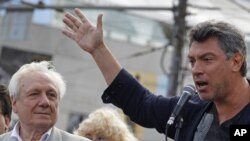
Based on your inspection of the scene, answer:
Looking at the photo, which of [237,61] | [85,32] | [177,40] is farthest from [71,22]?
[177,40]

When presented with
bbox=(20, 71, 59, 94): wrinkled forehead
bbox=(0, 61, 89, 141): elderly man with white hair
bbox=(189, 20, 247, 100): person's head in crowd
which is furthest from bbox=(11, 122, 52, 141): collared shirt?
bbox=(189, 20, 247, 100): person's head in crowd

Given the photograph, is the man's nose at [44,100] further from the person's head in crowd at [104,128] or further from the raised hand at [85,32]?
the person's head in crowd at [104,128]

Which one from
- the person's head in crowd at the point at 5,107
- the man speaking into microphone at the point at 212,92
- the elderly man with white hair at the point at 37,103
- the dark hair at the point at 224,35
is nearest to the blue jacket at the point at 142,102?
the man speaking into microphone at the point at 212,92

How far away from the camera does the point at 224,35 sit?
3.48 m

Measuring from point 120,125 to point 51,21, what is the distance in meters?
16.5

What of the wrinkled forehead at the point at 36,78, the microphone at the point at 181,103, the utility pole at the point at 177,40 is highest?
the microphone at the point at 181,103

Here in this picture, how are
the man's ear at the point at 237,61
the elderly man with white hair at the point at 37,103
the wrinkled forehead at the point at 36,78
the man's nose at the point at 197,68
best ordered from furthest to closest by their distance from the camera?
the wrinkled forehead at the point at 36,78 < the elderly man with white hair at the point at 37,103 < the man's ear at the point at 237,61 < the man's nose at the point at 197,68

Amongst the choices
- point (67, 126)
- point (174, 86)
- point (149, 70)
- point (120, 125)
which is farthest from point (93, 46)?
point (149, 70)

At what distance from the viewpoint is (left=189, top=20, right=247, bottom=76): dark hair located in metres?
3.46

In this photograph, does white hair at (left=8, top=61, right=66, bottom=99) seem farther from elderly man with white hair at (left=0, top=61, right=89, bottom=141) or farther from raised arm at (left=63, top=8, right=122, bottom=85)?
raised arm at (left=63, top=8, right=122, bottom=85)

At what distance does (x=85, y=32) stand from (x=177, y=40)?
7397 millimetres

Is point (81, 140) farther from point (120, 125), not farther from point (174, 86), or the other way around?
point (174, 86)

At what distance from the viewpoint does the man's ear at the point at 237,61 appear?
345 cm

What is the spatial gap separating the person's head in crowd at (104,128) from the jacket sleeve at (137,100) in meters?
1.78
